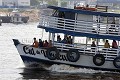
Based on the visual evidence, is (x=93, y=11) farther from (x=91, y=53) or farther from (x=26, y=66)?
(x=26, y=66)

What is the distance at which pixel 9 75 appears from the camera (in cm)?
3131

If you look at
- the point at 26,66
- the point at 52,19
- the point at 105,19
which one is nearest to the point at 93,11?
the point at 105,19

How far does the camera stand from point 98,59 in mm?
31797

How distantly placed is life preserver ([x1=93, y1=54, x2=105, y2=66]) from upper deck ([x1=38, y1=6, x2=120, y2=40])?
1.43 meters

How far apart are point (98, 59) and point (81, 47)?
5.20 feet

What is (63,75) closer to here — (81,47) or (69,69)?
(69,69)

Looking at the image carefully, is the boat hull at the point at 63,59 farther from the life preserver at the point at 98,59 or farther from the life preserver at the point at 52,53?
the life preserver at the point at 98,59

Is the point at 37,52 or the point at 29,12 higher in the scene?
the point at 37,52

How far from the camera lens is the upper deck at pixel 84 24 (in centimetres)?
3206

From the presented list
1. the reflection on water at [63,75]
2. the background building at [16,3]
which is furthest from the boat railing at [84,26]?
the background building at [16,3]

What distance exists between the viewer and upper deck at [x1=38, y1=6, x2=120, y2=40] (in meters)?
32.1

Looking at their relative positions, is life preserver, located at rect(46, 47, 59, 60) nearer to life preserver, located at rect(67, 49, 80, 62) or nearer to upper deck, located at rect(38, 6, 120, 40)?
life preserver, located at rect(67, 49, 80, 62)

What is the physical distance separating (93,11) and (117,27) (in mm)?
2156

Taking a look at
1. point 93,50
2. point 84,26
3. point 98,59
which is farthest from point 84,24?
point 98,59
